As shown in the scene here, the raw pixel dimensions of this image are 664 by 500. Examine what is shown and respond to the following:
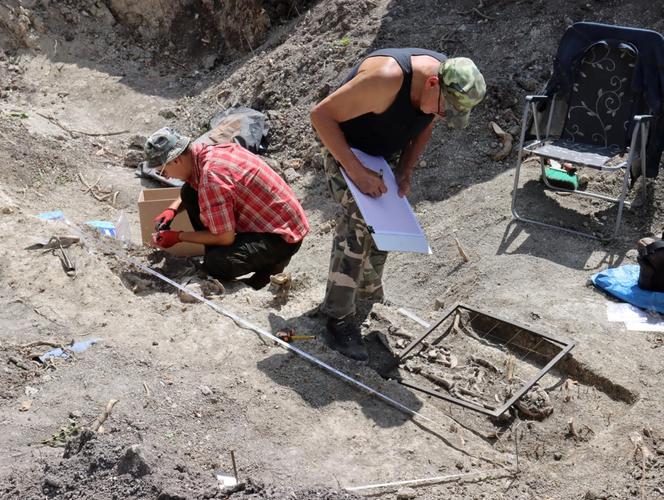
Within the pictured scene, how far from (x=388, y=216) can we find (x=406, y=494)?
1.40 metres

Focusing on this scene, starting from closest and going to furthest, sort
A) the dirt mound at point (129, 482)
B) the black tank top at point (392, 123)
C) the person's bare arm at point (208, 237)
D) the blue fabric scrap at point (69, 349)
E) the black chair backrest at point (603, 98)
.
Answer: the dirt mound at point (129, 482) → the black tank top at point (392, 123) → the blue fabric scrap at point (69, 349) → the person's bare arm at point (208, 237) → the black chair backrest at point (603, 98)

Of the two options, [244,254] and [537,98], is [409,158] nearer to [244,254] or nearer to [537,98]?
[244,254]

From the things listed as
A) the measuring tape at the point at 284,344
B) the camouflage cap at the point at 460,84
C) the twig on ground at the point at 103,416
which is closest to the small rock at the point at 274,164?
the measuring tape at the point at 284,344

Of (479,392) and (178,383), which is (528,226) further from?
(178,383)

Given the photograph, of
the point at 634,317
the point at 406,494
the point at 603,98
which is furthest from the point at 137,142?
the point at 406,494

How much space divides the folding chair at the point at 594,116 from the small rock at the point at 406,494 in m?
3.17

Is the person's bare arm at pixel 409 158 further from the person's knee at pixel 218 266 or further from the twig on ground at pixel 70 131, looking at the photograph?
the twig on ground at pixel 70 131

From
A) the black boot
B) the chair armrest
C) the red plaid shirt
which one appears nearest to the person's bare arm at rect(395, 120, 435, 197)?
the black boot

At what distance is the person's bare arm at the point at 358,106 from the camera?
380 cm

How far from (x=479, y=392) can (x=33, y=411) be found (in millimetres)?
2298

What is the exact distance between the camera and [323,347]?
444 cm

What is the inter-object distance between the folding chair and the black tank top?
2206 mm

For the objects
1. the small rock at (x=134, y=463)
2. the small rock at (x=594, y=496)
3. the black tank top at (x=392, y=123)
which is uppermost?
the black tank top at (x=392, y=123)

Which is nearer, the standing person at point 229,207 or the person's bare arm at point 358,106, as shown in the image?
the person's bare arm at point 358,106
